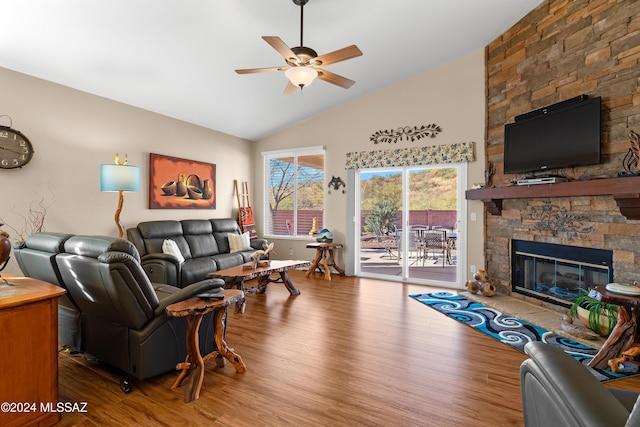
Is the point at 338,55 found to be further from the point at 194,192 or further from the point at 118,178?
the point at 194,192

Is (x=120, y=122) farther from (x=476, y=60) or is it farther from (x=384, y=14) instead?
(x=476, y=60)

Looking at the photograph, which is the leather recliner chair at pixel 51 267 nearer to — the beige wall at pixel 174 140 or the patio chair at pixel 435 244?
the beige wall at pixel 174 140

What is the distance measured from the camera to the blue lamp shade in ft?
12.6

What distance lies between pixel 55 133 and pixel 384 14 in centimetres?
413

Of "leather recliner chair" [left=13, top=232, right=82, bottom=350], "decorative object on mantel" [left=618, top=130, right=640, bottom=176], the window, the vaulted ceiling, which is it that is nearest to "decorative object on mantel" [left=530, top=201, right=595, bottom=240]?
"decorative object on mantel" [left=618, top=130, right=640, bottom=176]

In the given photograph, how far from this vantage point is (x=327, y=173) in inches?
243

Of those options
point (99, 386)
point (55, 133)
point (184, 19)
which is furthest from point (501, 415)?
point (55, 133)

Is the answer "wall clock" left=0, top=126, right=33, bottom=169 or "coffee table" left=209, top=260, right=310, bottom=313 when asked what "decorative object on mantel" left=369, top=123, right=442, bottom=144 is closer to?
"coffee table" left=209, top=260, right=310, bottom=313

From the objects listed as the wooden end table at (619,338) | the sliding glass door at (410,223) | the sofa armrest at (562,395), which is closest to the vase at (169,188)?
the sliding glass door at (410,223)

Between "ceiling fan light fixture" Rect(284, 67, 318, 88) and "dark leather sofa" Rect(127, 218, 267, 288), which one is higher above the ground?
"ceiling fan light fixture" Rect(284, 67, 318, 88)

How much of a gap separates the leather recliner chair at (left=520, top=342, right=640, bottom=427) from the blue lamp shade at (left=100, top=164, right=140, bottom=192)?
425cm

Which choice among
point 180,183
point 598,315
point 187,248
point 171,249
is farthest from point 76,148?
point 598,315

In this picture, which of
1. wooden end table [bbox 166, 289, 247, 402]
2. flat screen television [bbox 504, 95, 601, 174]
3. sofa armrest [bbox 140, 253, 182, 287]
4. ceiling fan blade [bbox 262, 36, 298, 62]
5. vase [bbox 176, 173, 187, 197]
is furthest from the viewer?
vase [bbox 176, 173, 187, 197]

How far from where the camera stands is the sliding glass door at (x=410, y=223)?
5145 mm
